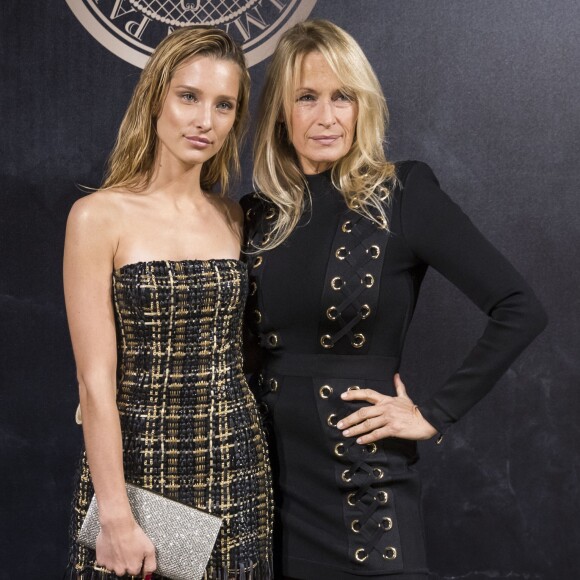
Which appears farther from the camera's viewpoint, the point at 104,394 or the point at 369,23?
the point at 369,23

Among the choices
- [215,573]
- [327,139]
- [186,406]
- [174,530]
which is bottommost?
[215,573]

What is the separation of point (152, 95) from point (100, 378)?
62 centimetres

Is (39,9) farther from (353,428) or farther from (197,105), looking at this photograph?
(353,428)

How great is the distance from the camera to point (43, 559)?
3.13 metres

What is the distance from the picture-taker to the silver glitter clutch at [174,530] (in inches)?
75.6

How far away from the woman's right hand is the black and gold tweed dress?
2.6 inches

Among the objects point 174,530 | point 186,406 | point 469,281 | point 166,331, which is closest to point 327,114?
point 469,281

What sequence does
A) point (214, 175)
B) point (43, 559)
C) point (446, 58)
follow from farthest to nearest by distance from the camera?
1. point (43, 559)
2. point (446, 58)
3. point (214, 175)

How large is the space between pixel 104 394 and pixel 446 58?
159 cm

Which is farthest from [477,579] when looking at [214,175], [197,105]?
[197,105]

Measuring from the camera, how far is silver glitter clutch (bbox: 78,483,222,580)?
1.92 m

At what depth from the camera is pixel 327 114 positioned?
218 cm

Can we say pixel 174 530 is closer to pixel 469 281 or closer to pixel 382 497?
pixel 382 497

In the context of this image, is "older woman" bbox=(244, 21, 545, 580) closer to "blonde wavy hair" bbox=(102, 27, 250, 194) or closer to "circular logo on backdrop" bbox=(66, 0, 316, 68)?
"blonde wavy hair" bbox=(102, 27, 250, 194)
